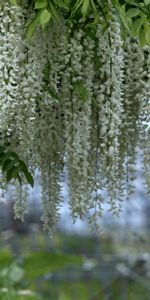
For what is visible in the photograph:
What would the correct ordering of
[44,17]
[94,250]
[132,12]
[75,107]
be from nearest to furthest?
1. [44,17]
2. [132,12]
3. [75,107]
4. [94,250]

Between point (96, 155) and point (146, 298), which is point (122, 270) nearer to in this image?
point (146, 298)

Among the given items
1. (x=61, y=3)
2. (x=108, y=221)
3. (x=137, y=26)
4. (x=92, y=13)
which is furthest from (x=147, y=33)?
(x=108, y=221)

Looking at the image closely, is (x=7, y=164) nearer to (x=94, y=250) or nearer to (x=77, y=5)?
(x=77, y=5)

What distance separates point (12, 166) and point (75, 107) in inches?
10.3

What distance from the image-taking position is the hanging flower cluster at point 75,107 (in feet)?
7.91

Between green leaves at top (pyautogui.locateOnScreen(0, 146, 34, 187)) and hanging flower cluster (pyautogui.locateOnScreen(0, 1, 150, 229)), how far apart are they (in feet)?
0.09

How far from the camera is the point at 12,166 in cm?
259

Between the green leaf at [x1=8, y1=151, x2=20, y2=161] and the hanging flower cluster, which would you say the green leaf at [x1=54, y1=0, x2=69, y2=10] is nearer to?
the hanging flower cluster

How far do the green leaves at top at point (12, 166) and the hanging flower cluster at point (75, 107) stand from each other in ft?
0.09

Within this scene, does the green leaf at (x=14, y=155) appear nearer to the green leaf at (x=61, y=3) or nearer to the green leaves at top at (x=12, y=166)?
the green leaves at top at (x=12, y=166)

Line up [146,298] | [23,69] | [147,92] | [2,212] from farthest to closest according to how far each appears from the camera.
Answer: [2,212] → [146,298] → [147,92] → [23,69]

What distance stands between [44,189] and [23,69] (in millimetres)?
525

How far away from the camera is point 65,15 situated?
2461 mm

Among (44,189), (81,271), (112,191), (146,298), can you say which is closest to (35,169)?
(44,189)
